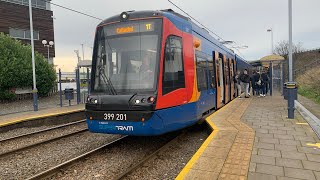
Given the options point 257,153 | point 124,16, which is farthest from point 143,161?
point 124,16

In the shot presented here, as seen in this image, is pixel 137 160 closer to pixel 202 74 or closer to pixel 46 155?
pixel 46 155

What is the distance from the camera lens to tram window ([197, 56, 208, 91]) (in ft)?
27.8

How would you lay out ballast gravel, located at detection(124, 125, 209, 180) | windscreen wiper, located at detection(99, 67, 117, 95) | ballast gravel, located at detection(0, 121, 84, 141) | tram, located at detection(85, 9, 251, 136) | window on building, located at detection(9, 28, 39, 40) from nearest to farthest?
ballast gravel, located at detection(124, 125, 209, 180), tram, located at detection(85, 9, 251, 136), windscreen wiper, located at detection(99, 67, 117, 95), ballast gravel, located at detection(0, 121, 84, 141), window on building, located at detection(9, 28, 39, 40)

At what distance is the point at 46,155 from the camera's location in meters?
7.37

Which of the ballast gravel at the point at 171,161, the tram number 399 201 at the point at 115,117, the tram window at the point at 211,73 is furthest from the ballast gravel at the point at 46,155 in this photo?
the tram window at the point at 211,73

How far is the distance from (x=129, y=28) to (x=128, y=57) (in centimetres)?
74

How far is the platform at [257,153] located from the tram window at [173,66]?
59.5 inches

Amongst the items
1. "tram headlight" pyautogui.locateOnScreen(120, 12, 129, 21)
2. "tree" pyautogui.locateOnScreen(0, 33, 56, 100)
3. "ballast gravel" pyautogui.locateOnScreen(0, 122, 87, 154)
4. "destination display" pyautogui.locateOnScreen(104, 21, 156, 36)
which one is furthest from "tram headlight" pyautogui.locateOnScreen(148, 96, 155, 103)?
"tree" pyautogui.locateOnScreen(0, 33, 56, 100)

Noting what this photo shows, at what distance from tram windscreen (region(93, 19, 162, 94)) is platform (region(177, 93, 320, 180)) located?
204 cm

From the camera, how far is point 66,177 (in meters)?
5.61

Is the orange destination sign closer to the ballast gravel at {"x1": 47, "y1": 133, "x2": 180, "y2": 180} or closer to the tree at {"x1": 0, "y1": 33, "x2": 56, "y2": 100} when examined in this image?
Result: the ballast gravel at {"x1": 47, "y1": 133, "x2": 180, "y2": 180}

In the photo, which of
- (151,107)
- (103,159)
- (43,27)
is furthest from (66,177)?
(43,27)

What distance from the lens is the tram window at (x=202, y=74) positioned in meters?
8.48

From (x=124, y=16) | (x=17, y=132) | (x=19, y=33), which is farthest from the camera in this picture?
(x=19, y=33)
